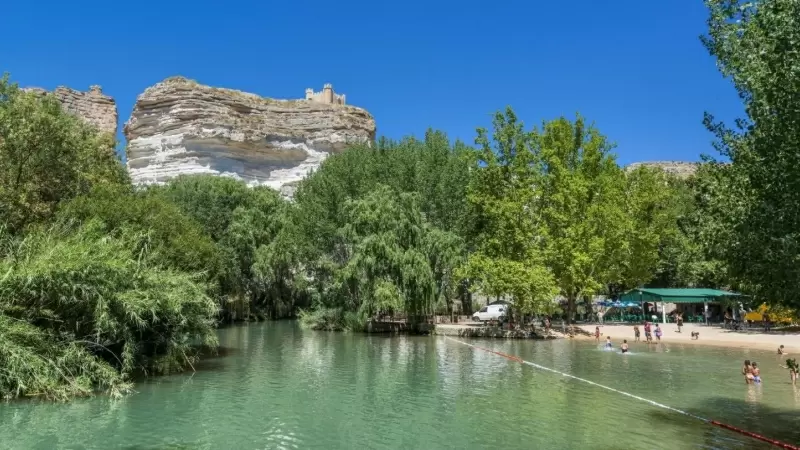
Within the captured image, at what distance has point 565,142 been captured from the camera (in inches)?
1727

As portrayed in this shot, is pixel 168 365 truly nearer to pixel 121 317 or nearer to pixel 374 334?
pixel 121 317

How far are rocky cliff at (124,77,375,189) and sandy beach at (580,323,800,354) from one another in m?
53.9

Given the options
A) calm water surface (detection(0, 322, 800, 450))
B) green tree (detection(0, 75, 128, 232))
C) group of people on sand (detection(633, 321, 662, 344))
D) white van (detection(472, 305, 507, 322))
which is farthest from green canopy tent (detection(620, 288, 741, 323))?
green tree (detection(0, 75, 128, 232))

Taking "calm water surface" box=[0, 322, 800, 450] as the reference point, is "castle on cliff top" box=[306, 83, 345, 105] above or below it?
above

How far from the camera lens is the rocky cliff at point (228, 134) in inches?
3066

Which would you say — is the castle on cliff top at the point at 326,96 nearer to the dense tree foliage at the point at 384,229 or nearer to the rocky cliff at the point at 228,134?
the rocky cliff at the point at 228,134

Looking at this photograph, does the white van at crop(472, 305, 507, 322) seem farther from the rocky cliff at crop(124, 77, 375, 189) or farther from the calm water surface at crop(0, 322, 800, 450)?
the rocky cliff at crop(124, 77, 375, 189)

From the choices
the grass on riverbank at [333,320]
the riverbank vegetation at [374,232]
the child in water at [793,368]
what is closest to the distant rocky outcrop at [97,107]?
the riverbank vegetation at [374,232]

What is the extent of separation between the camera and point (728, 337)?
3372 centimetres

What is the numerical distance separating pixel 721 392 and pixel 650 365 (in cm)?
609

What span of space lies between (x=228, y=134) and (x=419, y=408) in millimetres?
69421

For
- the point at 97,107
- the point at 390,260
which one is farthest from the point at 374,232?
the point at 97,107

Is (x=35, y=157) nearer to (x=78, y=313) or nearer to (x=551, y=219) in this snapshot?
(x=78, y=313)

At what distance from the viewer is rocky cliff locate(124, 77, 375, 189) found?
77.9 m
